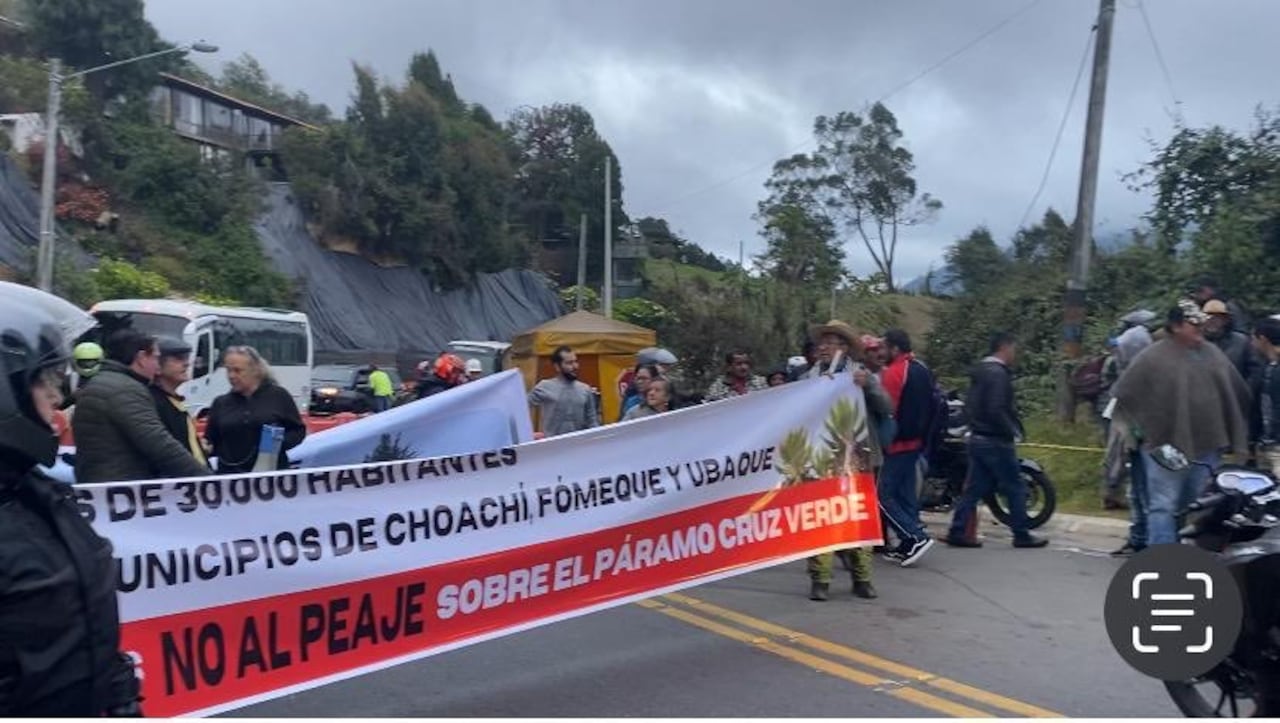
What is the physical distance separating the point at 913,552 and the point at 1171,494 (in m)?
1.92

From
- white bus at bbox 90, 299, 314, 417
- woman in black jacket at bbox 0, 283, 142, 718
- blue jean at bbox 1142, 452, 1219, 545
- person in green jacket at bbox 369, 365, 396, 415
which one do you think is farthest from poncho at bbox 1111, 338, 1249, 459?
white bus at bbox 90, 299, 314, 417

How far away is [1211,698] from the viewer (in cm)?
457

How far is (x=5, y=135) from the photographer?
36.3 m

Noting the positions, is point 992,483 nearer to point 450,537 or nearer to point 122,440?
point 450,537

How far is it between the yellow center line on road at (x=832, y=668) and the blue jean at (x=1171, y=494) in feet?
9.03

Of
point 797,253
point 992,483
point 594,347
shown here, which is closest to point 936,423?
point 992,483

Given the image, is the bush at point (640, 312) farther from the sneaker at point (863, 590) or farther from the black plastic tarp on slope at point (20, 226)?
the black plastic tarp on slope at point (20, 226)

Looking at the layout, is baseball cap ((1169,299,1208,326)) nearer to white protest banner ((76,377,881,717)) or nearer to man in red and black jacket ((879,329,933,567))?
man in red and black jacket ((879,329,933,567))

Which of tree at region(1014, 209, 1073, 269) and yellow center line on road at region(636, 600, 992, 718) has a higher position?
tree at region(1014, 209, 1073, 269)

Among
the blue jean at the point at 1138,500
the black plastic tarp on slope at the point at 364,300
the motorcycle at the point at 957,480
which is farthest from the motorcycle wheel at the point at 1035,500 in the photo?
the black plastic tarp on slope at the point at 364,300

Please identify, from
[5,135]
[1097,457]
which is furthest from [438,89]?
[1097,457]

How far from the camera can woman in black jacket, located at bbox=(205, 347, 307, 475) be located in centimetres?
704

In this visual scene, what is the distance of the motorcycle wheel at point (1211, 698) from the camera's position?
4.43 m

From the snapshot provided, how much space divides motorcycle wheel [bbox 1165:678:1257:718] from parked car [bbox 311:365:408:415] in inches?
723
